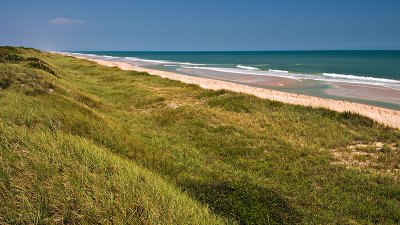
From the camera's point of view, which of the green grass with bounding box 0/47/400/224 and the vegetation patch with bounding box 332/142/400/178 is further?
the vegetation patch with bounding box 332/142/400/178

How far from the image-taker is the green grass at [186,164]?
584cm

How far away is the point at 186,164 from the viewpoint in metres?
11.0

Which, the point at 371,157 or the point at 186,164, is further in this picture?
the point at 371,157

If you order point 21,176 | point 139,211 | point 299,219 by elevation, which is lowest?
point 299,219

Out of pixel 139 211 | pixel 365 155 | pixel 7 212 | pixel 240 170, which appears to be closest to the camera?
pixel 7 212

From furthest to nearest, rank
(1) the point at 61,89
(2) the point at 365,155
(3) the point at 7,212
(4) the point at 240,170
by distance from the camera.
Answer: (1) the point at 61,89, (2) the point at 365,155, (4) the point at 240,170, (3) the point at 7,212

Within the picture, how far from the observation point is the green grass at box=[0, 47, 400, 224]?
584 centimetres

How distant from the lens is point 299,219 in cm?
773

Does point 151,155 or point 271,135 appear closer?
point 151,155

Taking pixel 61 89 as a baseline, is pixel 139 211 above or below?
below

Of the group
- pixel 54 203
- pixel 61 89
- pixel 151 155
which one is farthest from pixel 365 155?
pixel 61 89

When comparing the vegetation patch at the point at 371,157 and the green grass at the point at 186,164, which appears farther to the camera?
the vegetation patch at the point at 371,157

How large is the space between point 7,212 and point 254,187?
6155 mm

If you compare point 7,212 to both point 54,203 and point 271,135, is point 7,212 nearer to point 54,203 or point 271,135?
point 54,203
